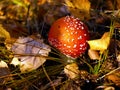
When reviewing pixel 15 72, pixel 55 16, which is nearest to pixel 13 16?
pixel 55 16

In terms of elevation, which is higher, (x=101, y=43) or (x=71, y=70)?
(x=101, y=43)

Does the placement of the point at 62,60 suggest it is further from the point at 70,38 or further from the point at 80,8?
the point at 80,8

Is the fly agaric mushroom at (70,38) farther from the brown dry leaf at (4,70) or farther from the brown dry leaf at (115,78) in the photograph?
the brown dry leaf at (4,70)

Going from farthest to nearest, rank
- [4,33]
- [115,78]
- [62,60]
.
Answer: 1. [4,33]
2. [62,60]
3. [115,78]

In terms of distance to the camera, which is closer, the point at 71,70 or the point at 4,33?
the point at 71,70

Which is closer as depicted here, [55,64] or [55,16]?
[55,64]

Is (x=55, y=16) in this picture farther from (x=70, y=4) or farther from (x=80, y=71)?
(x=80, y=71)

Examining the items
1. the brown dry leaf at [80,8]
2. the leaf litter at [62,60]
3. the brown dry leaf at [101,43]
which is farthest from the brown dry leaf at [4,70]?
the brown dry leaf at [80,8]

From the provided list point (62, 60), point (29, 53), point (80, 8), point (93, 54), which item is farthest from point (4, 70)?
point (80, 8)

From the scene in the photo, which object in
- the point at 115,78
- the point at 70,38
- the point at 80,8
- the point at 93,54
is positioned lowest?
the point at 115,78
